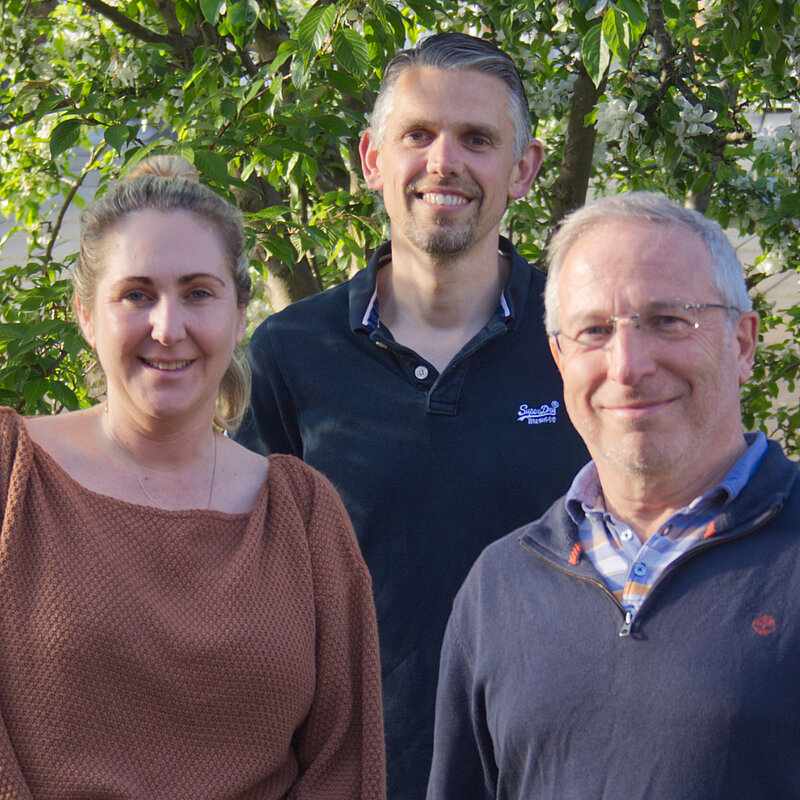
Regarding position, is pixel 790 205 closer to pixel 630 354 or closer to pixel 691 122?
pixel 691 122

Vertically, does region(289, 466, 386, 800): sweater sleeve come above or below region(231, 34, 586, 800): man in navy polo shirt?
below

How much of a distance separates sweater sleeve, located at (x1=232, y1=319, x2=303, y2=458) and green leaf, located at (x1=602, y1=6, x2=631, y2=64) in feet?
3.73

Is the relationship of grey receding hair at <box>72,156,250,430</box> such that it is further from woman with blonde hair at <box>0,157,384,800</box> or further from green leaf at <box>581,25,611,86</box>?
green leaf at <box>581,25,611,86</box>

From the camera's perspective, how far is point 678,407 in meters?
2.08

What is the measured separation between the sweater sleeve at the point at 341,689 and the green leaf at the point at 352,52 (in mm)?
1337

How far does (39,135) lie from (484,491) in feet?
12.3

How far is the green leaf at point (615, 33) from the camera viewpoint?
2.93 meters

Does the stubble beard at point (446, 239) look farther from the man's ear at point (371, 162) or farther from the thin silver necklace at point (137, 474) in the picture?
the thin silver necklace at point (137, 474)

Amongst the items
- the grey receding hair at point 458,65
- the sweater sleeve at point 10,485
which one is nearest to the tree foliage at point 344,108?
the grey receding hair at point 458,65

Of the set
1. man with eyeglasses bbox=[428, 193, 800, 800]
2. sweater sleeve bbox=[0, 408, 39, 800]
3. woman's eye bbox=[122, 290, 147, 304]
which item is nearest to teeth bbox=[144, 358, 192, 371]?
woman's eye bbox=[122, 290, 147, 304]

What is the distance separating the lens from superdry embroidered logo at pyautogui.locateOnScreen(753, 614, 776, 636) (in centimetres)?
187

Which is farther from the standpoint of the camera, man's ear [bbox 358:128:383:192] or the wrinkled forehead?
man's ear [bbox 358:128:383:192]

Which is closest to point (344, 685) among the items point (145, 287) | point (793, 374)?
point (145, 287)

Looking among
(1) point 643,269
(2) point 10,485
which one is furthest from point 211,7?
(1) point 643,269
